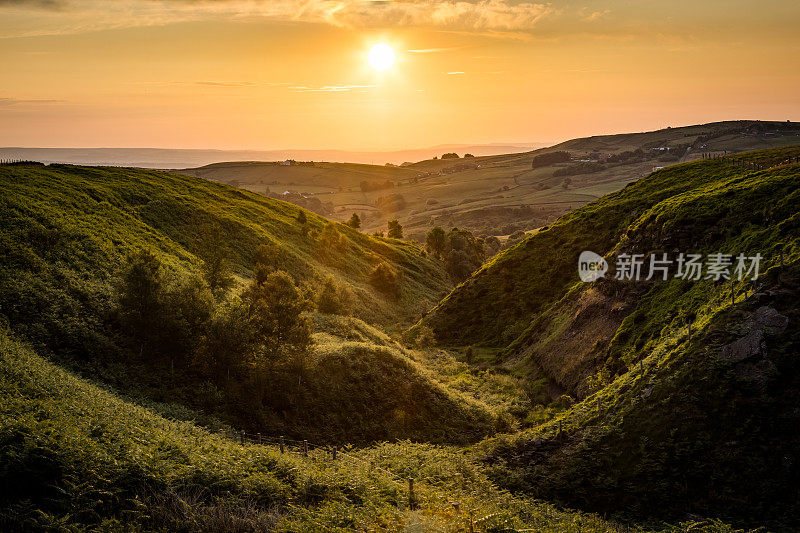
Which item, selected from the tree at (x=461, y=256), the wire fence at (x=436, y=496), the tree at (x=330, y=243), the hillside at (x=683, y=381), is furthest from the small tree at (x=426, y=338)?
the tree at (x=461, y=256)

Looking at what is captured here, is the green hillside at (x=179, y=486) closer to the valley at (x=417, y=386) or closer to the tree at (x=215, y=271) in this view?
the valley at (x=417, y=386)

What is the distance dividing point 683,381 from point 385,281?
85.3 meters

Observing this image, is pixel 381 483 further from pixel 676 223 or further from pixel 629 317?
pixel 676 223

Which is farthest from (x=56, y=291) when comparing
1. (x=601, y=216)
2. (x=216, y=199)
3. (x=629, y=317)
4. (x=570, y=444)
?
(x=216, y=199)

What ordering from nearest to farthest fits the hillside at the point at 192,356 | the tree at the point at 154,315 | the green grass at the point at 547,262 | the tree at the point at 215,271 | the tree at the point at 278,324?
the hillside at the point at 192,356, the tree at the point at 278,324, the tree at the point at 154,315, the tree at the point at 215,271, the green grass at the point at 547,262

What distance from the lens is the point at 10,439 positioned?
68.7ft

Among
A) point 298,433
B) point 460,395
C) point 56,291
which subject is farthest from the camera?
point 460,395

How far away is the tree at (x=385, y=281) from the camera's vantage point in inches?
4412

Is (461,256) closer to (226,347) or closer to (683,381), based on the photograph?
(226,347)

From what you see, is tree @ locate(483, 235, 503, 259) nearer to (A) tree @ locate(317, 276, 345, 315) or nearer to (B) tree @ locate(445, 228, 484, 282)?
(B) tree @ locate(445, 228, 484, 282)

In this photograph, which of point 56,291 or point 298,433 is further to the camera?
point 56,291

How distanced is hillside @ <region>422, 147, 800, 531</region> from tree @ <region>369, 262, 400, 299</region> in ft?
190

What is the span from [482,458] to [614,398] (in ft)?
30.9

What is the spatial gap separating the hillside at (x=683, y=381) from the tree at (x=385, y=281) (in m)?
58.0
